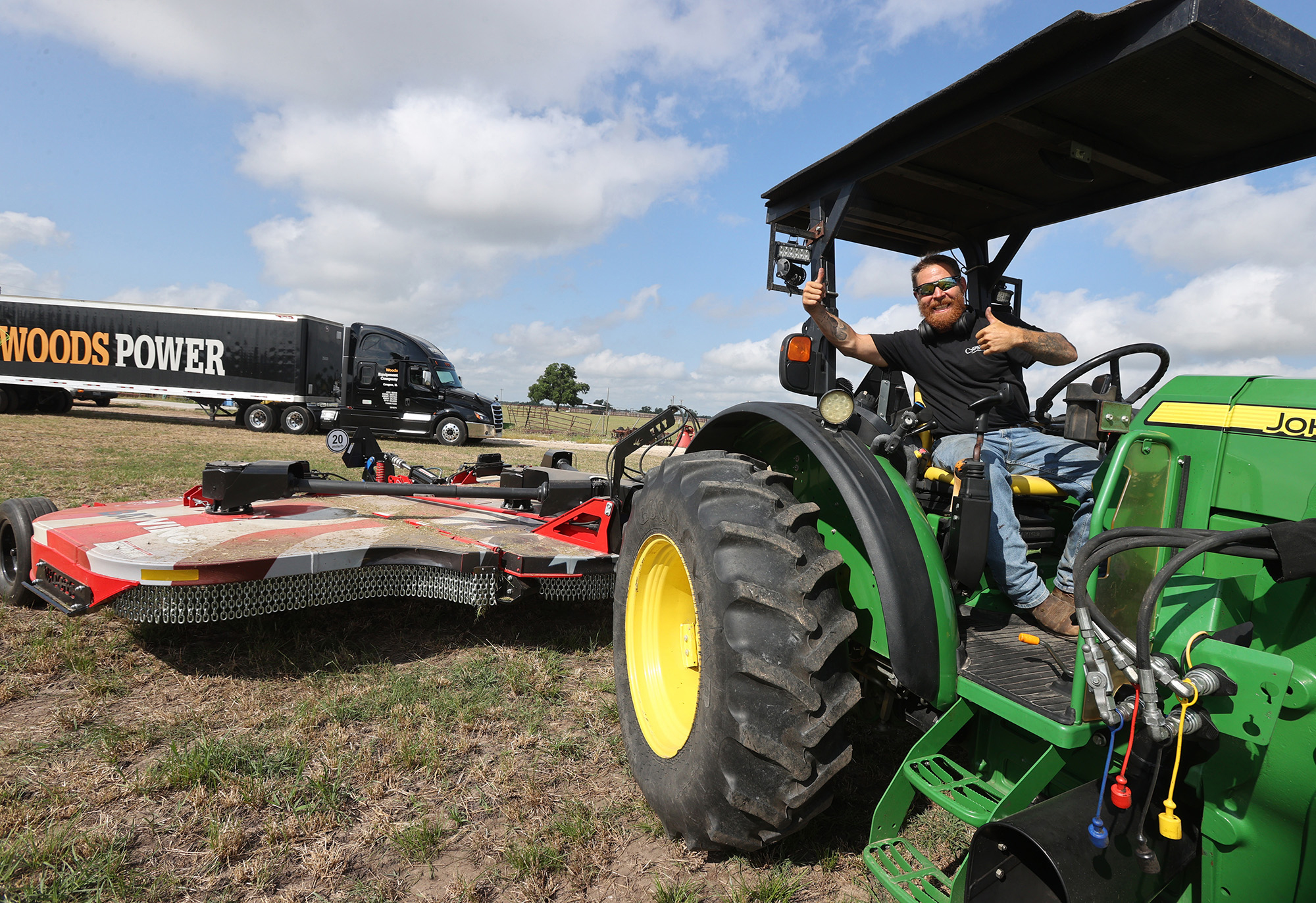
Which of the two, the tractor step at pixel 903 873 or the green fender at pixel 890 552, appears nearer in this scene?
the tractor step at pixel 903 873

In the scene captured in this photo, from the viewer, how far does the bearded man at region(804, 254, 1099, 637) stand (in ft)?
6.88

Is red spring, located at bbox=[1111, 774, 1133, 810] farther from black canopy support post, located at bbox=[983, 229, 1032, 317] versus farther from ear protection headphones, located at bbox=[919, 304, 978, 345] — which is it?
black canopy support post, located at bbox=[983, 229, 1032, 317]

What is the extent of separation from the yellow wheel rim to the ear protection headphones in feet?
4.17

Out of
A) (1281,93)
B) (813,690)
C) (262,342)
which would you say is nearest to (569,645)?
(813,690)

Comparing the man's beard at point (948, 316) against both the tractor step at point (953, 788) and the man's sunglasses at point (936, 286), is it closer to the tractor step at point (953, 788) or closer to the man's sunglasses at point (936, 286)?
the man's sunglasses at point (936, 286)

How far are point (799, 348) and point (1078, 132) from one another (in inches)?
44.5

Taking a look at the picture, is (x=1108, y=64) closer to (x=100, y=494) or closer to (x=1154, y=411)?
(x=1154, y=411)

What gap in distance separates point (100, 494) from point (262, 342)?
11351 mm

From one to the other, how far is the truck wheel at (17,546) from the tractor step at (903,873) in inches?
147

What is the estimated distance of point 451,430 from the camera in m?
16.7

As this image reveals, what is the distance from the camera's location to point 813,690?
1.72 m

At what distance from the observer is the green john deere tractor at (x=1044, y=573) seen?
1.29 metres

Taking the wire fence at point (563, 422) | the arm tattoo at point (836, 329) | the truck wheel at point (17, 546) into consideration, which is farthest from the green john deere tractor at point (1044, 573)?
the wire fence at point (563, 422)

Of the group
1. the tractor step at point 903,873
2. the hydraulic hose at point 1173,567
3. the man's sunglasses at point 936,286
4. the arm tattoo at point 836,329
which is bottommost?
the tractor step at point 903,873
